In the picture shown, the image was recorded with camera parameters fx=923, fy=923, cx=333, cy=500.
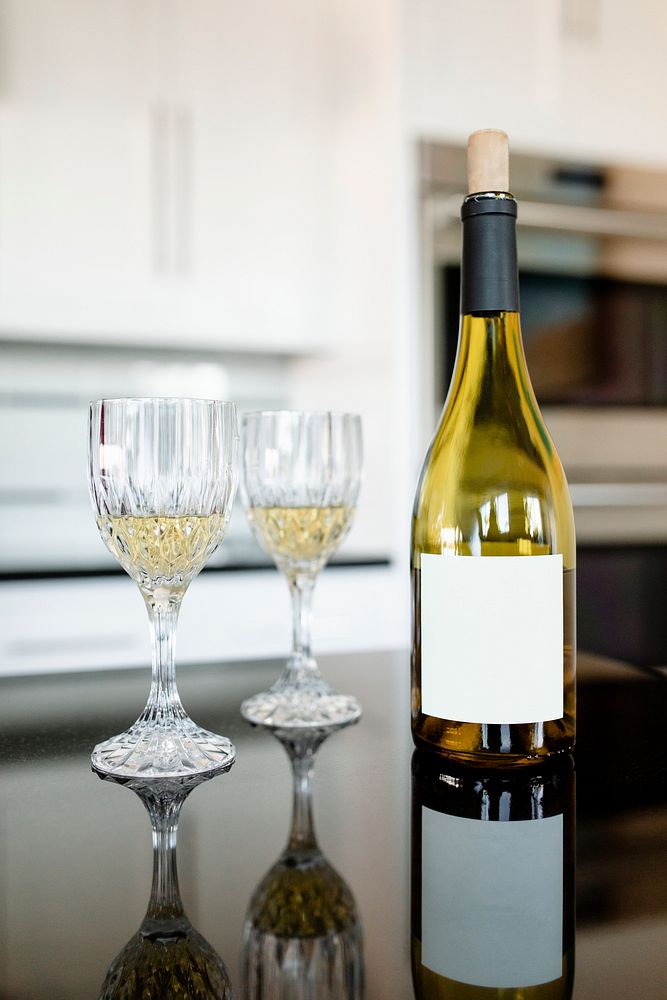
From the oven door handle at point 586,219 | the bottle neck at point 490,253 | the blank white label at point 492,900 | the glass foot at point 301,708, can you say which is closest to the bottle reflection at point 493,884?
the blank white label at point 492,900

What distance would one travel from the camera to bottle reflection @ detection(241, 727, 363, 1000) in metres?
0.24

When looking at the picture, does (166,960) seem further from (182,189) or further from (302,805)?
(182,189)

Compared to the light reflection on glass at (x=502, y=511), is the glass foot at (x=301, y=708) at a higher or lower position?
lower

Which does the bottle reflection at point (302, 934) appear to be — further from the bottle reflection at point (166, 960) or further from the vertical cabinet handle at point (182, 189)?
the vertical cabinet handle at point (182, 189)

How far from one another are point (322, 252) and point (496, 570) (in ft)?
5.50

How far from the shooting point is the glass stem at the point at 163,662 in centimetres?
46

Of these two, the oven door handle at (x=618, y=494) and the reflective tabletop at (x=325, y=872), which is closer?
the reflective tabletop at (x=325, y=872)

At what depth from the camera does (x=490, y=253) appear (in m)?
0.44

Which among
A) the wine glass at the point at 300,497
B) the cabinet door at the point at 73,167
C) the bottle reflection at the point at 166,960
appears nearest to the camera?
the bottle reflection at the point at 166,960

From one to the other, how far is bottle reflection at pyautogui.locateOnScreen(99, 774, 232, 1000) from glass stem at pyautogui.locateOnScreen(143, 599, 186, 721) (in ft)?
0.45

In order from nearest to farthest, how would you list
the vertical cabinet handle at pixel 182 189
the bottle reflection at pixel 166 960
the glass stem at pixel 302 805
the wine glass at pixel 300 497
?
1. the bottle reflection at pixel 166 960
2. the glass stem at pixel 302 805
3. the wine glass at pixel 300 497
4. the vertical cabinet handle at pixel 182 189

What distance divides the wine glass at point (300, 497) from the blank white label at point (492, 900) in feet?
0.69

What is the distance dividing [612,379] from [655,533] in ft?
1.14

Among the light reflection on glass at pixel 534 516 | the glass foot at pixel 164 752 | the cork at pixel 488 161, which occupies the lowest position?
the glass foot at pixel 164 752
